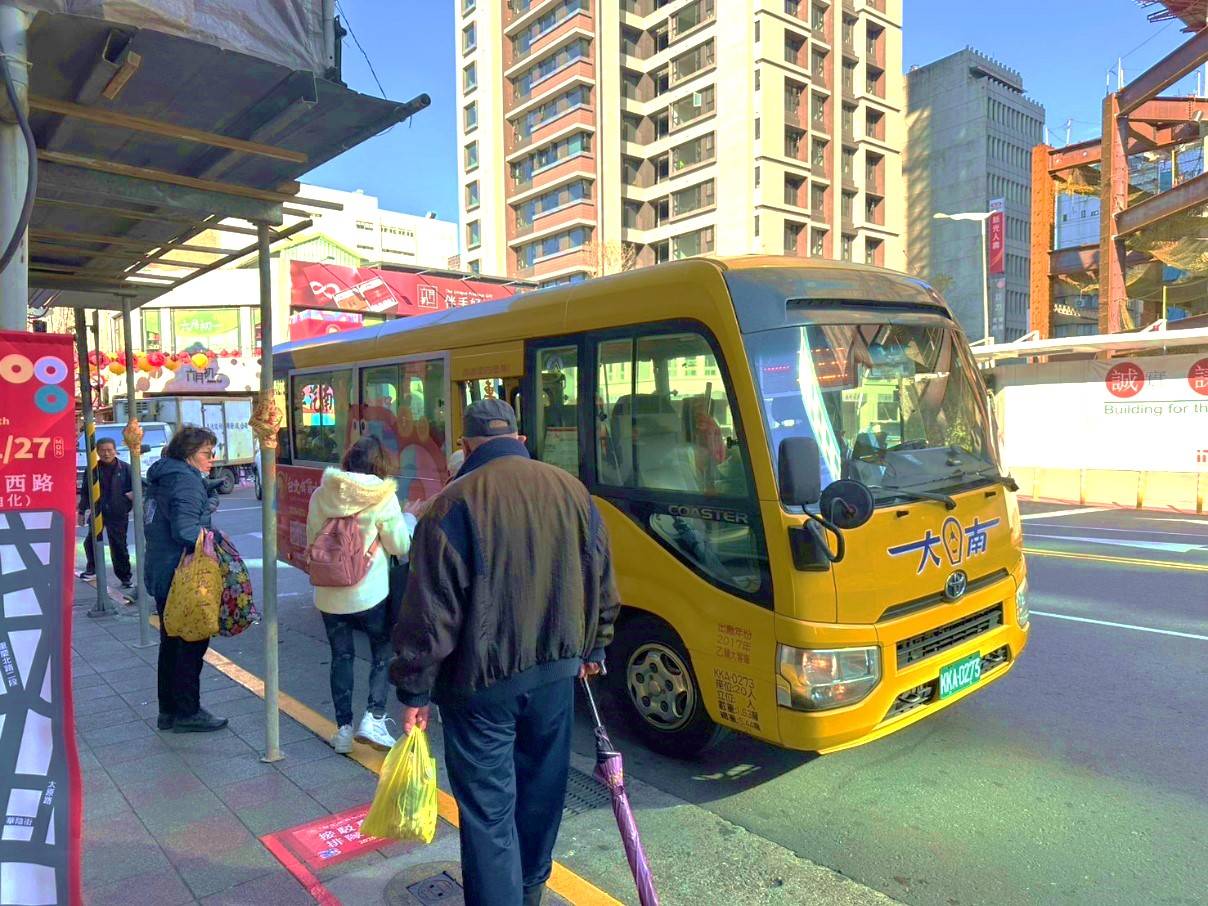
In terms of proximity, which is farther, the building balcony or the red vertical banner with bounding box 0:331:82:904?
the building balcony

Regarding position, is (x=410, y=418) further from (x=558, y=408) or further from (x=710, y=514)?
(x=710, y=514)

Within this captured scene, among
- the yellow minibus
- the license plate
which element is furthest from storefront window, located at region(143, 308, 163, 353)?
the license plate

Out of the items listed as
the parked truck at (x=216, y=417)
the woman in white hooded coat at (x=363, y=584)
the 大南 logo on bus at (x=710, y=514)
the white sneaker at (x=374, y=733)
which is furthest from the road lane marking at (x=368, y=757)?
the parked truck at (x=216, y=417)

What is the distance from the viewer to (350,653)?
456cm

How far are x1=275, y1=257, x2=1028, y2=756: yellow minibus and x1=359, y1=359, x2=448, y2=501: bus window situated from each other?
58.1 inches

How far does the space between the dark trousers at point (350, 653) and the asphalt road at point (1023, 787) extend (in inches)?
49.5

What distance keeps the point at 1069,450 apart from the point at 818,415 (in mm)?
18191

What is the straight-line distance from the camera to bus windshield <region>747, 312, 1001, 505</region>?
12.8 ft

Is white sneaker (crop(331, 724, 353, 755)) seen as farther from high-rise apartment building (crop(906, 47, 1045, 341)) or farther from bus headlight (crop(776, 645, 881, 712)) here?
high-rise apartment building (crop(906, 47, 1045, 341))

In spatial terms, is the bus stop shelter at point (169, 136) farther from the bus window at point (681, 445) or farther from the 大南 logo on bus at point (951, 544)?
the 大南 logo on bus at point (951, 544)

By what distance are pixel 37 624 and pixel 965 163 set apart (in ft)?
278

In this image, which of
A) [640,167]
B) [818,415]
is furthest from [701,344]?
[640,167]

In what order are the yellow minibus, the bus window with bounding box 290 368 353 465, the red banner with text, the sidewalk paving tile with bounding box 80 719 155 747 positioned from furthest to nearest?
the red banner with text
the bus window with bounding box 290 368 353 465
the sidewalk paving tile with bounding box 80 719 155 747
the yellow minibus

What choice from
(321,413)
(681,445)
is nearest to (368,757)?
(681,445)
